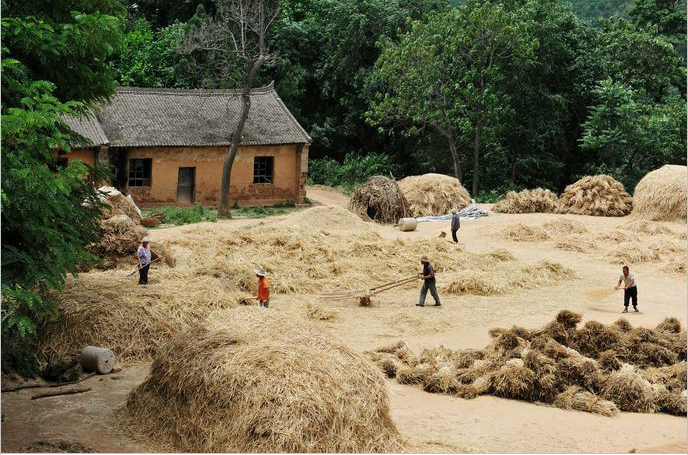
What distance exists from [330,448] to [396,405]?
124 inches

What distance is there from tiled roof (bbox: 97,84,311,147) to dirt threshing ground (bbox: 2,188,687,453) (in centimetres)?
841

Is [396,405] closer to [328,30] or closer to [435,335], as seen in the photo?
[435,335]

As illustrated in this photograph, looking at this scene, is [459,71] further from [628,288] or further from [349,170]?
[628,288]

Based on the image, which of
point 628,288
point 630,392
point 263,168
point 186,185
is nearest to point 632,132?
point 263,168

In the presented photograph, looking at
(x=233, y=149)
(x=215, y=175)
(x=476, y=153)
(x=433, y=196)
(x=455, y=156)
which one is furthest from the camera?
(x=455, y=156)

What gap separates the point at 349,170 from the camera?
1965 inches

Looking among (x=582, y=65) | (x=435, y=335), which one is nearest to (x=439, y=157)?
(x=582, y=65)

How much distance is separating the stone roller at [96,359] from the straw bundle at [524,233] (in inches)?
743

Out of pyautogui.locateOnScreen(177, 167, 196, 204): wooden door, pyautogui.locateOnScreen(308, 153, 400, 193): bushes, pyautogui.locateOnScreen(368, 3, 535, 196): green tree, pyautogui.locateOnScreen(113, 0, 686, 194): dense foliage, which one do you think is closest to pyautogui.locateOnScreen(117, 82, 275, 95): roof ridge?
pyautogui.locateOnScreen(113, 0, 686, 194): dense foliage

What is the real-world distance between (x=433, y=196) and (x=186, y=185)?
33.7ft

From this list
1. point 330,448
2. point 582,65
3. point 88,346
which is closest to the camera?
point 330,448

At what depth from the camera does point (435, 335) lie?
19719 mm

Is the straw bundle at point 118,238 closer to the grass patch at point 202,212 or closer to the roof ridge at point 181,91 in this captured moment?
the grass patch at point 202,212

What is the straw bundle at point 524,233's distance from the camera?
32281 mm
